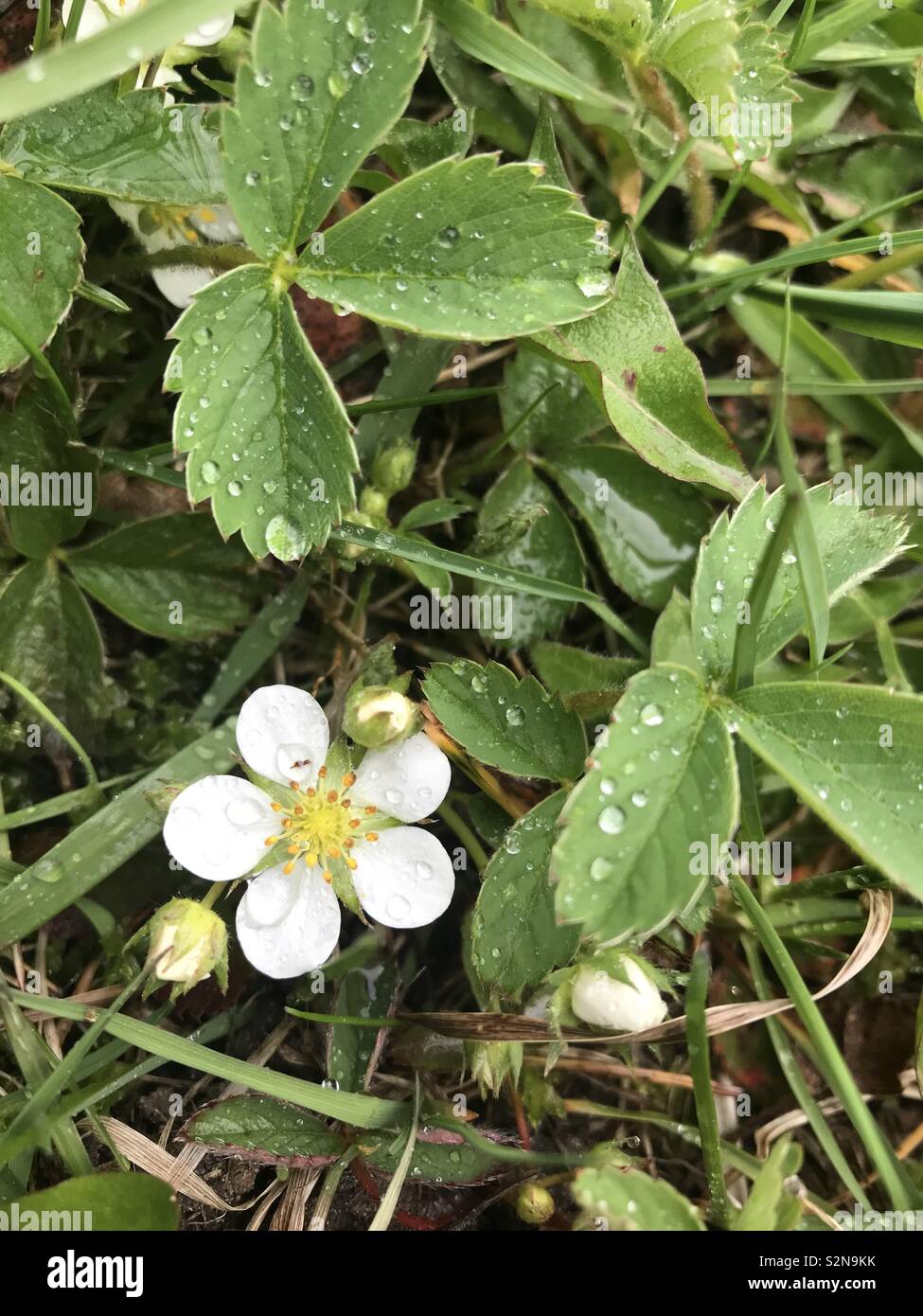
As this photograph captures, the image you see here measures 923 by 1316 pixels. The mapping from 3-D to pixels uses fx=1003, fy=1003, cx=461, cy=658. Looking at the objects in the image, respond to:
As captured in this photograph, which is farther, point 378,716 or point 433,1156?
point 433,1156

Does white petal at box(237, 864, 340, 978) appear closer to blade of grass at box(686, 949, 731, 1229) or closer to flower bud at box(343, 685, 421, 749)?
flower bud at box(343, 685, 421, 749)

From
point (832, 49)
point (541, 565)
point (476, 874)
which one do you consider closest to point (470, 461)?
point (541, 565)

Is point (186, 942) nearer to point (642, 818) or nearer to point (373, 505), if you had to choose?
point (642, 818)

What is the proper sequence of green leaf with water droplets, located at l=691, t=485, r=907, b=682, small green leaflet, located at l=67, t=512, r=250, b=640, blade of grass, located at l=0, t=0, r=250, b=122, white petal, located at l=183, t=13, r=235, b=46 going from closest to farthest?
blade of grass, located at l=0, t=0, r=250, b=122, green leaf with water droplets, located at l=691, t=485, r=907, b=682, white petal, located at l=183, t=13, r=235, b=46, small green leaflet, located at l=67, t=512, r=250, b=640

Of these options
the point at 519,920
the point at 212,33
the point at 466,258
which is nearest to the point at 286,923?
the point at 519,920

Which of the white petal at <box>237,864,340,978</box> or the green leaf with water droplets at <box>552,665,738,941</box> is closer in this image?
the green leaf with water droplets at <box>552,665,738,941</box>

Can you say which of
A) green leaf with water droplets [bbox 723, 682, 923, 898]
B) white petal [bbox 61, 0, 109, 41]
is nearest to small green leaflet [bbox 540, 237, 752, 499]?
green leaf with water droplets [bbox 723, 682, 923, 898]

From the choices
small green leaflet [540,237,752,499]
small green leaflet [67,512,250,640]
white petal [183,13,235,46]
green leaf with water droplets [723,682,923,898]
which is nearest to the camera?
green leaf with water droplets [723,682,923,898]
